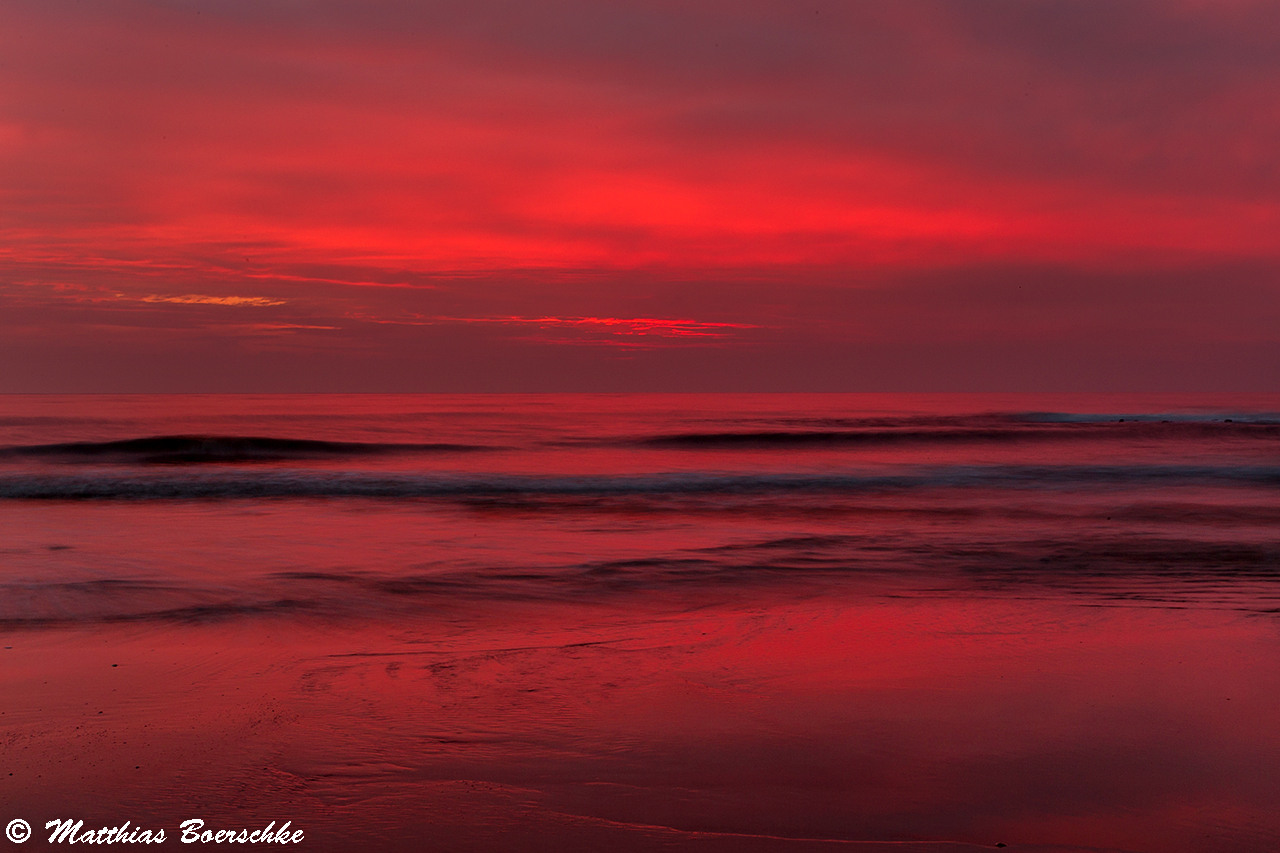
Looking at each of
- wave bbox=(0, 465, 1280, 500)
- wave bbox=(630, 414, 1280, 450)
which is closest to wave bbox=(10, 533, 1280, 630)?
wave bbox=(0, 465, 1280, 500)

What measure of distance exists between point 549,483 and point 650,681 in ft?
54.6

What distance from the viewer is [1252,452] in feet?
100

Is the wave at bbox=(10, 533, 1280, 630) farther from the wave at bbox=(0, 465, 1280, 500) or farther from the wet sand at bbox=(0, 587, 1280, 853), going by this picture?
the wave at bbox=(0, 465, 1280, 500)

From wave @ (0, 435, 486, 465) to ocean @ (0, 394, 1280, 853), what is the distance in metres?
16.1

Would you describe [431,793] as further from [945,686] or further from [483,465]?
[483,465]

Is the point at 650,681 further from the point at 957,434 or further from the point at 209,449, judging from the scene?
the point at 957,434

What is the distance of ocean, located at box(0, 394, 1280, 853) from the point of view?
3.44 metres

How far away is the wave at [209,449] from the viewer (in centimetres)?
2955

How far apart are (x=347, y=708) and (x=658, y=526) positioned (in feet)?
28.6

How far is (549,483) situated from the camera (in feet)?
70.8

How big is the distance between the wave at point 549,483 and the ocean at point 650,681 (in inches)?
189

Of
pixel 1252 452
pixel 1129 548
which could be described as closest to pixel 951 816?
pixel 1129 548

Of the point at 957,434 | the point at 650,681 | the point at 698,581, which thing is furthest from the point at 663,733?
the point at 957,434

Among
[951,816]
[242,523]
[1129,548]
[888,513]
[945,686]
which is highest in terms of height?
[888,513]
